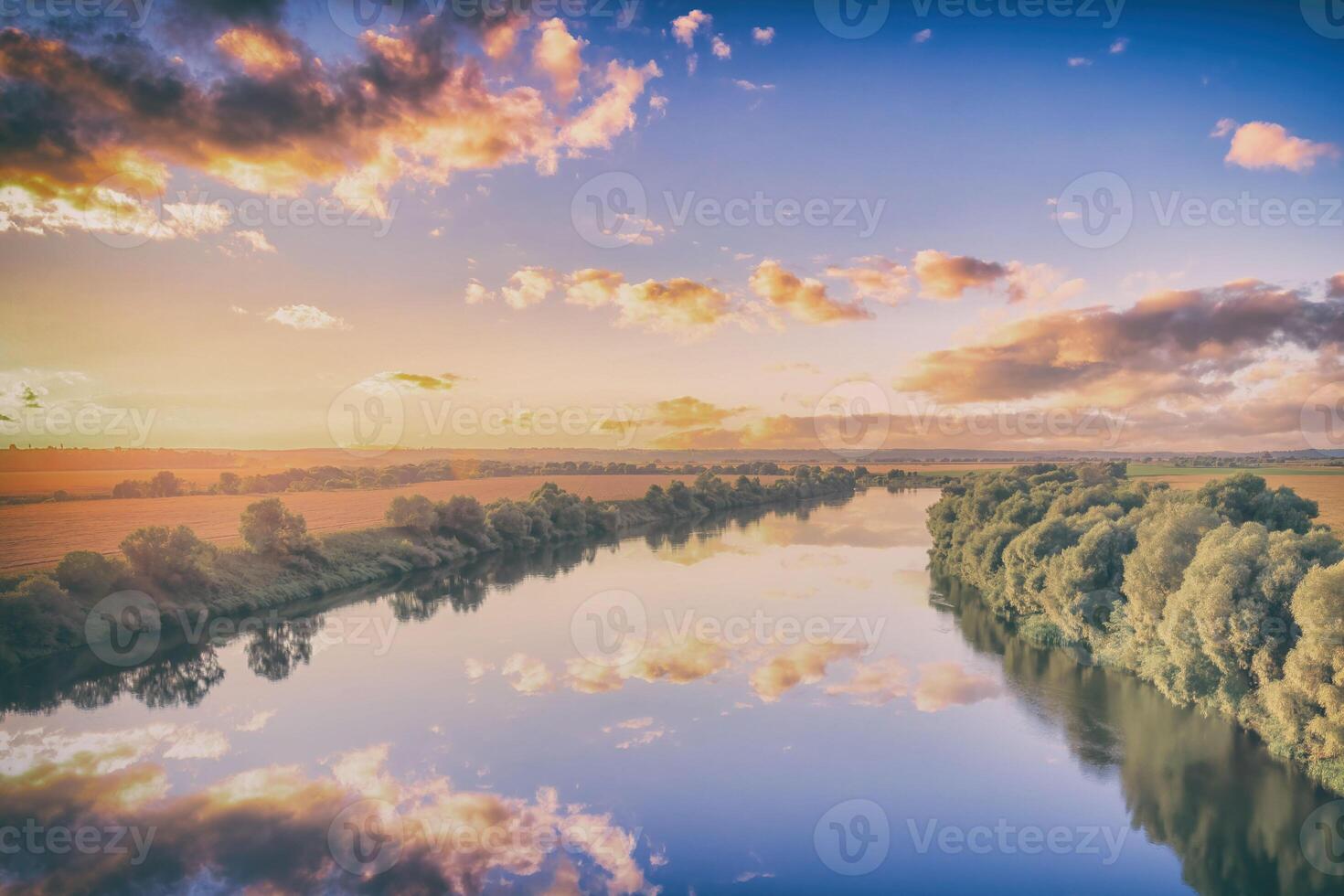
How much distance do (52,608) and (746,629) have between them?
29813mm

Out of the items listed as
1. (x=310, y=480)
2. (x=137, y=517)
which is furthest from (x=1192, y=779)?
(x=310, y=480)

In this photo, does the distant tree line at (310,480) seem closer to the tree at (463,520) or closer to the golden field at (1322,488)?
the tree at (463,520)

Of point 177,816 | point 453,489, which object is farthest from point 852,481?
point 177,816

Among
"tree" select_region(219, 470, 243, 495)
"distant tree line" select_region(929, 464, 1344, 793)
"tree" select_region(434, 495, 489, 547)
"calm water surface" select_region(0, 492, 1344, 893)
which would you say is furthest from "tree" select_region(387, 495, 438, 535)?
"distant tree line" select_region(929, 464, 1344, 793)

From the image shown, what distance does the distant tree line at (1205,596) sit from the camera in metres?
16.5

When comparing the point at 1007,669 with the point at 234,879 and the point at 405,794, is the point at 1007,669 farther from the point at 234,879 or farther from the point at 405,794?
→ the point at 234,879

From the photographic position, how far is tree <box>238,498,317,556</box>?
39.1 metres

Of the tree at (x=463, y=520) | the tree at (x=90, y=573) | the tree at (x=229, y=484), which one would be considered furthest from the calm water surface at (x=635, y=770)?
the tree at (x=229, y=484)

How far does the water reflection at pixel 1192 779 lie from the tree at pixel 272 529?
39.1 meters

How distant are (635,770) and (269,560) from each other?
101 feet

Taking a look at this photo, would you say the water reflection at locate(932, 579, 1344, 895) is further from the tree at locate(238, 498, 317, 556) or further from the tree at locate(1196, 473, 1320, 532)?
the tree at locate(238, 498, 317, 556)

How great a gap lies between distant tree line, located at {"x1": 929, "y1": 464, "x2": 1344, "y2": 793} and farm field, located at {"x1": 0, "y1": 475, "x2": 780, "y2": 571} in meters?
44.7

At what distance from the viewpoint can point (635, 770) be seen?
62.7ft

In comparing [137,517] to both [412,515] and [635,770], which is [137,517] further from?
[635,770]
